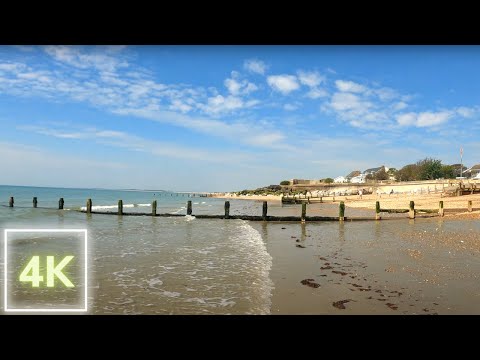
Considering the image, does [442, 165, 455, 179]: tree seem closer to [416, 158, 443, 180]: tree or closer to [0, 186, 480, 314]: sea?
[416, 158, 443, 180]: tree

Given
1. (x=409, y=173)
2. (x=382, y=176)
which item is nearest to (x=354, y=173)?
(x=382, y=176)

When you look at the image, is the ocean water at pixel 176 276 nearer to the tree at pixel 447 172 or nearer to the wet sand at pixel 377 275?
the wet sand at pixel 377 275

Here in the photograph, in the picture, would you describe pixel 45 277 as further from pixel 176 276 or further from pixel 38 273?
pixel 176 276

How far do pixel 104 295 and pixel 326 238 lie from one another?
10.8 m

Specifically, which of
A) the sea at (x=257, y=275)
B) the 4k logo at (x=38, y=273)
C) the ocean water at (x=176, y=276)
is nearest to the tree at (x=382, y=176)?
the sea at (x=257, y=275)

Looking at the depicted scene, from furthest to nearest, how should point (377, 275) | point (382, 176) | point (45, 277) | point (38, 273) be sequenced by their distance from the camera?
point (382, 176)
point (45, 277)
point (377, 275)
point (38, 273)

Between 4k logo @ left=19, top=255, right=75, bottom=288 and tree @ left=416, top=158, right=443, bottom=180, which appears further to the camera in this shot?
tree @ left=416, top=158, right=443, bottom=180

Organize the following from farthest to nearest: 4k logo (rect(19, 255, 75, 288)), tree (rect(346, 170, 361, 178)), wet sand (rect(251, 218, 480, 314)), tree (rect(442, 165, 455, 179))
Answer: tree (rect(346, 170, 361, 178))
tree (rect(442, 165, 455, 179))
4k logo (rect(19, 255, 75, 288))
wet sand (rect(251, 218, 480, 314))

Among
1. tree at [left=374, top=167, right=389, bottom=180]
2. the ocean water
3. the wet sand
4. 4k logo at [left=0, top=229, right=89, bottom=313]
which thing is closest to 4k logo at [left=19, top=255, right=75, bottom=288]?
4k logo at [left=0, top=229, right=89, bottom=313]

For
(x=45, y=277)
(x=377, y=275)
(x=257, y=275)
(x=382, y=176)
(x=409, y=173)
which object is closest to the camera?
(x=377, y=275)
